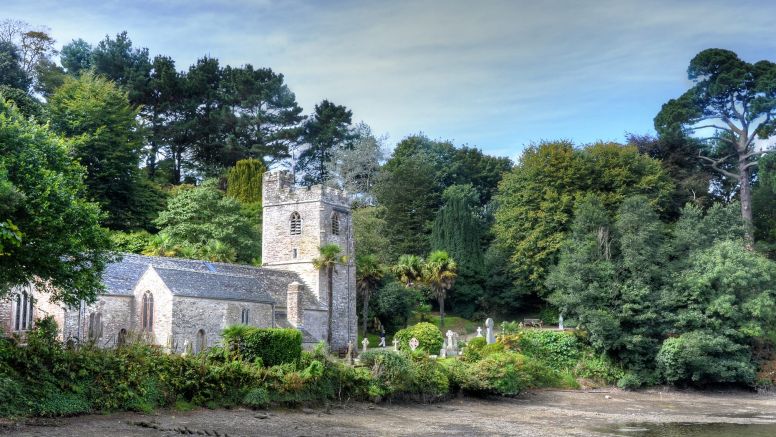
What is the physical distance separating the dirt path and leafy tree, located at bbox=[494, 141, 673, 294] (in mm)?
13399

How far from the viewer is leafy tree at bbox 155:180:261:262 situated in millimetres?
47938

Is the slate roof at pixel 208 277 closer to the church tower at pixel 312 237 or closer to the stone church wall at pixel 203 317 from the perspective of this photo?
the stone church wall at pixel 203 317

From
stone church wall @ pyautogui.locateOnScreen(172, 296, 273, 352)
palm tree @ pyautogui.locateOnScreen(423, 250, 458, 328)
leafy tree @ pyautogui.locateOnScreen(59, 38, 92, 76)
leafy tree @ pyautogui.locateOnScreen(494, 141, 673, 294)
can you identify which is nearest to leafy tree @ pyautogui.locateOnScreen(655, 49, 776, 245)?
leafy tree @ pyautogui.locateOnScreen(494, 141, 673, 294)

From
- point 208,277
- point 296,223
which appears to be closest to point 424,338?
point 296,223

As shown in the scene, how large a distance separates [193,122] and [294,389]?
4339 centimetres

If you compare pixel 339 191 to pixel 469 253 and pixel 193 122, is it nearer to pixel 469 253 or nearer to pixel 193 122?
pixel 469 253

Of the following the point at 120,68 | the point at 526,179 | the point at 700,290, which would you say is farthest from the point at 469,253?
the point at 120,68

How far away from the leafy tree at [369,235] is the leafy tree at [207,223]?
23.9ft

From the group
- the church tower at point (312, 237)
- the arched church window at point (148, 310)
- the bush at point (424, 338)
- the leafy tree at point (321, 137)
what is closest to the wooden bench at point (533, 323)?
the bush at point (424, 338)

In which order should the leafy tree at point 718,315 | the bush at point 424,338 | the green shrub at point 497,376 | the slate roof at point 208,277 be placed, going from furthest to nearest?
the bush at point 424,338 < the leafy tree at point 718,315 < the slate roof at point 208,277 < the green shrub at point 497,376

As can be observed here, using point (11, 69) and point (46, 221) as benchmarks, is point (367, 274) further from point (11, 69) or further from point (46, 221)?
point (46, 221)

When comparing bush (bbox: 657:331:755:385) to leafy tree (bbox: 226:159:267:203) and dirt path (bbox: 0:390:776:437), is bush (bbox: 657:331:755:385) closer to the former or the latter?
dirt path (bbox: 0:390:776:437)

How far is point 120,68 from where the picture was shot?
64.2 meters

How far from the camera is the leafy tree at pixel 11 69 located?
48.2 m
